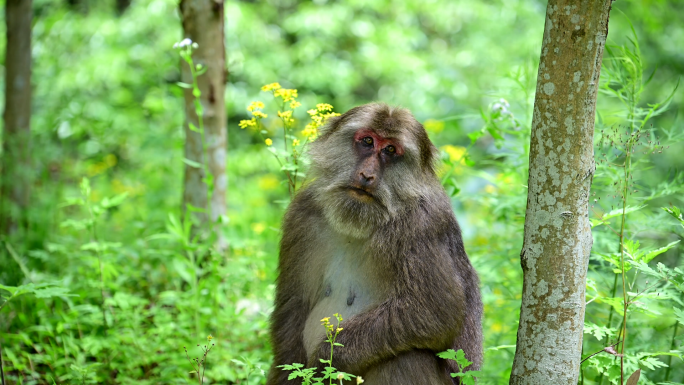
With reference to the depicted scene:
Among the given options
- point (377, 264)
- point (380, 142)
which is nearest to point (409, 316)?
point (377, 264)

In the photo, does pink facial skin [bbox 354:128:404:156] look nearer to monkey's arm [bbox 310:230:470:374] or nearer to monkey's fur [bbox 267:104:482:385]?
monkey's fur [bbox 267:104:482:385]

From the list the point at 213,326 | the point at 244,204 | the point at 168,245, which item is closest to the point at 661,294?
the point at 213,326

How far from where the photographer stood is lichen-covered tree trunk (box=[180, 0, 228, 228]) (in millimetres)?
4738

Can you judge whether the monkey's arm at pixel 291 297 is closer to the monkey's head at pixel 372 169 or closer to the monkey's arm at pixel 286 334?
the monkey's arm at pixel 286 334

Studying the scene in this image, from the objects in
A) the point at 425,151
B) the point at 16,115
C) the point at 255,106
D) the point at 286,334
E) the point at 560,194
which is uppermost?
the point at 16,115

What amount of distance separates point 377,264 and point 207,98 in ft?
8.05

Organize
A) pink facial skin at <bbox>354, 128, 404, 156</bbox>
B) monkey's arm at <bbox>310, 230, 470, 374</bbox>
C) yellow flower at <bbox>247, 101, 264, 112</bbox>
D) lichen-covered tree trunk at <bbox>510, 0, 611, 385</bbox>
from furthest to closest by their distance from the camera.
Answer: yellow flower at <bbox>247, 101, 264, 112</bbox>, pink facial skin at <bbox>354, 128, 404, 156</bbox>, monkey's arm at <bbox>310, 230, 470, 374</bbox>, lichen-covered tree trunk at <bbox>510, 0, 611, 385</bbox>

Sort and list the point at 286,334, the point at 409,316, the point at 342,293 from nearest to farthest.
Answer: the point at 409,316
the point at 342,293
the point at 286,334

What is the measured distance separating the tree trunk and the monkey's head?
12.9 ft

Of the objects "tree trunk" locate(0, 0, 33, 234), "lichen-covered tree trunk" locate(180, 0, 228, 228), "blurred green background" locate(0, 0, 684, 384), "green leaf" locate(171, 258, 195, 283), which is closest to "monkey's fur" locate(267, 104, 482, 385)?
"blurred green background" locate(0, 0, 684, 384)

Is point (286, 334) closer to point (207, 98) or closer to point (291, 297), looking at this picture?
point (291, 297)

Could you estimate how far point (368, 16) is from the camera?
33.9ft

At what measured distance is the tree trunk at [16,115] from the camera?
578 cm

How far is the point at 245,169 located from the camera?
939 centimetres
